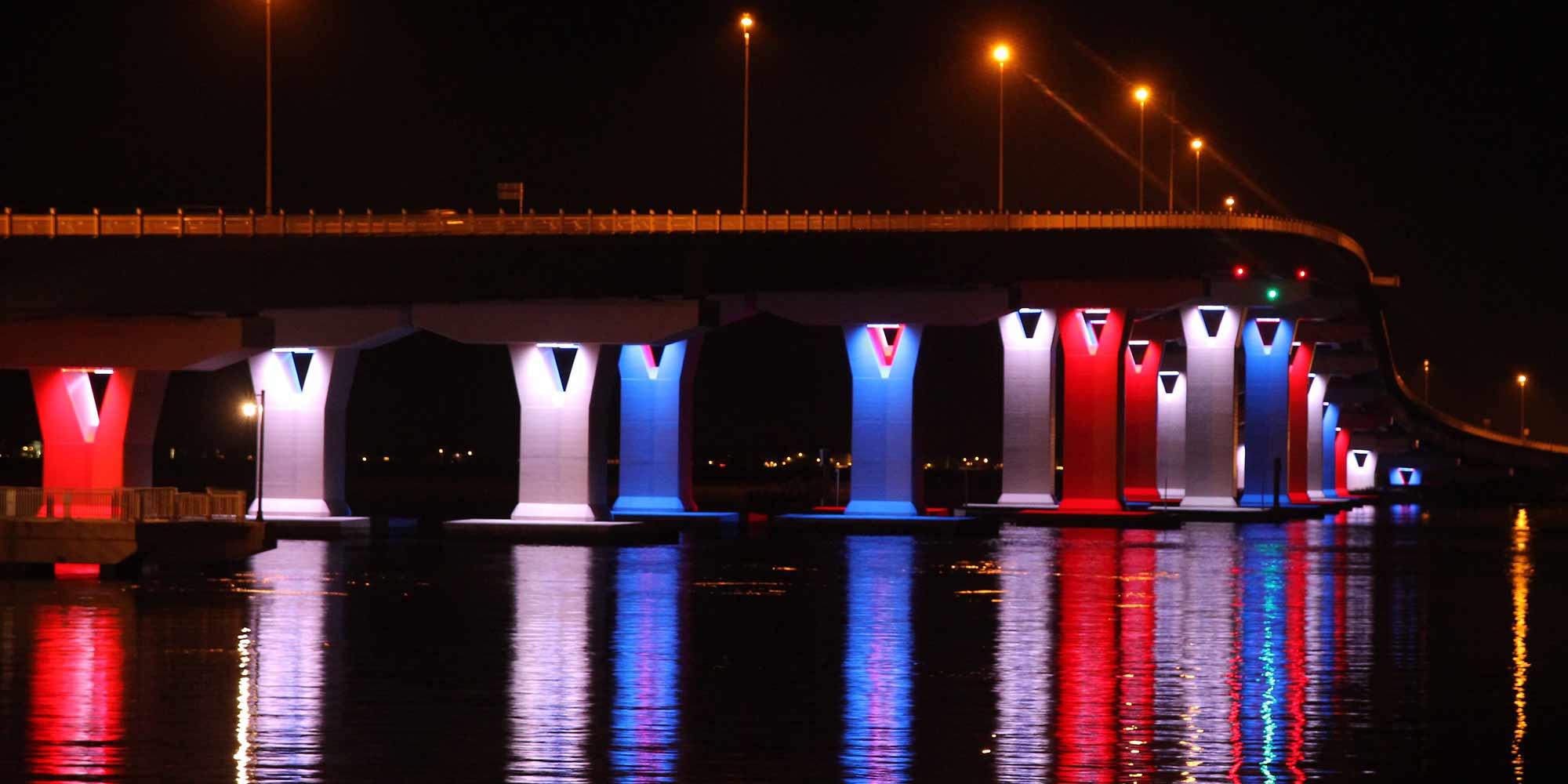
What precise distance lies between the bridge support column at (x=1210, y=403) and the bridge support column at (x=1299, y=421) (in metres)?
31.6

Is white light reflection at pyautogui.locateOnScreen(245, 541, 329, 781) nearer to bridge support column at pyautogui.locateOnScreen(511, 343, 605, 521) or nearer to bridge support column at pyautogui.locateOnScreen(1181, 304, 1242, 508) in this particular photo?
bridge support column at pyautogui.locateOnScreen(511, 343, 605, 521)

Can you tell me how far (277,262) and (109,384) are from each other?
8248 millimetres

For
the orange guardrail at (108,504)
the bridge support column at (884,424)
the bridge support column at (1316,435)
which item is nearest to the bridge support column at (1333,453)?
the bridge support column at (1316,435)

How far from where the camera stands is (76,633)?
33.4 metres

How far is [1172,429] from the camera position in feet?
459

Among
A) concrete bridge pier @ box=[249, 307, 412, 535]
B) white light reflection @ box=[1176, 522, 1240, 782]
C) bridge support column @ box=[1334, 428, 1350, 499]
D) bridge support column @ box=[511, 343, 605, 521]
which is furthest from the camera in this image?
bridge support column @ box=[1334, 428, 1350, 499]

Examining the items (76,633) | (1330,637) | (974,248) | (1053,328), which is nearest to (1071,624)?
(1330,637)

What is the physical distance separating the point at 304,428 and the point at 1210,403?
45.8m

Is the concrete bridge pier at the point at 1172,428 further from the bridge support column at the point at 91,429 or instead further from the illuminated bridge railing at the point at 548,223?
the bridge support column at the point at 91,429

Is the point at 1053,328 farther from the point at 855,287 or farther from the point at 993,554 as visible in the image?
the point at 993,554

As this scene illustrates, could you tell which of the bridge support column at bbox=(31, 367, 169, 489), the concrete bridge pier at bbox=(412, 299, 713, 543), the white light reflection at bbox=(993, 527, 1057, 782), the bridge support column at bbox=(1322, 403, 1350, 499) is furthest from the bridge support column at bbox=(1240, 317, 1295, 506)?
the bridge support column at bbox=(31, 367, 169, 489)

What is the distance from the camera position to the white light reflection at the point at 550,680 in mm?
20234

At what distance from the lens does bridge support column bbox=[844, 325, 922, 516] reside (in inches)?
3346

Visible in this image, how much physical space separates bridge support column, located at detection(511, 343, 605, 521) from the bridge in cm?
9
